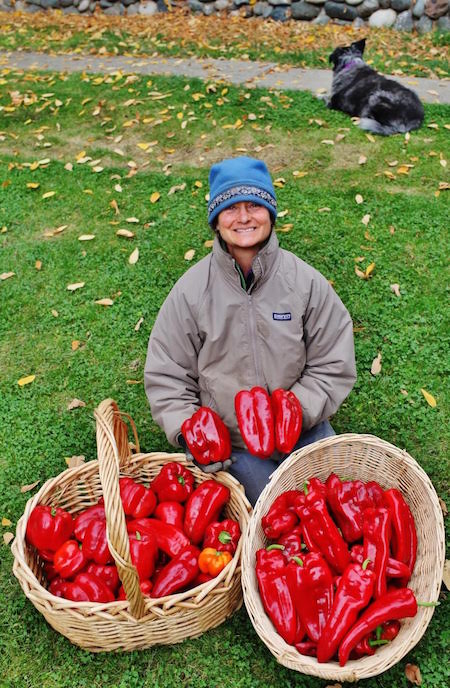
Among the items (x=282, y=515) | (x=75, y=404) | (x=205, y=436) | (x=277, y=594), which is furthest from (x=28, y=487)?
(x=277, y=594)

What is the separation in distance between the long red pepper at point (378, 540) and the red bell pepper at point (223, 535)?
0.67m

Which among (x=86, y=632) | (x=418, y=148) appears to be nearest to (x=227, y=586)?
(x=86, y=632)

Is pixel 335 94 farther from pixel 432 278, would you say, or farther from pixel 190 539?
pixel 190 539

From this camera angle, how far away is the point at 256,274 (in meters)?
3.40

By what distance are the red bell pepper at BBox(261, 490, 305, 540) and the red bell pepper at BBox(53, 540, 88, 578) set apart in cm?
99

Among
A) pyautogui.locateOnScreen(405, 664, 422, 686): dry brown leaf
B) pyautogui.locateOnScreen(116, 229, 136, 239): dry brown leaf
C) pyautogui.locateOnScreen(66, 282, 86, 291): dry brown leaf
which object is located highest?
pyautogui.locateOnScreen(116, 229, 136, 239): dry brown leaf

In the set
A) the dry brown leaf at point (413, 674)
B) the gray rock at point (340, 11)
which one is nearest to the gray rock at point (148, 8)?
the gray rock at point (340, 11)

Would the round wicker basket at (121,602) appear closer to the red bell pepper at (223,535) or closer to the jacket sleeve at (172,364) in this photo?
the red bell pepper at (223,535)

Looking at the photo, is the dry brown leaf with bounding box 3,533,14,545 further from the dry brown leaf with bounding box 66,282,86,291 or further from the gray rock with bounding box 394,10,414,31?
the gray rock with bounding box 394,10,414,31

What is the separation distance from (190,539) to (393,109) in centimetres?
560

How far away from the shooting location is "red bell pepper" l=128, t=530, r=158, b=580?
3.22 meters

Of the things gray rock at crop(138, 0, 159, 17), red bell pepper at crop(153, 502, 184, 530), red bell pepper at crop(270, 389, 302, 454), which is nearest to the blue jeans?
red bell pepper at crop(270, 389, 302, 454)

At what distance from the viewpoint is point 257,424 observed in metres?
3.42

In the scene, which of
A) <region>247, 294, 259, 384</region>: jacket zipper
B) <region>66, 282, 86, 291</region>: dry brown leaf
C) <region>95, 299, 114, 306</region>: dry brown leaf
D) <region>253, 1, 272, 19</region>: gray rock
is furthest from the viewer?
<region>253, 1, 272, 19</region>: gray rock
